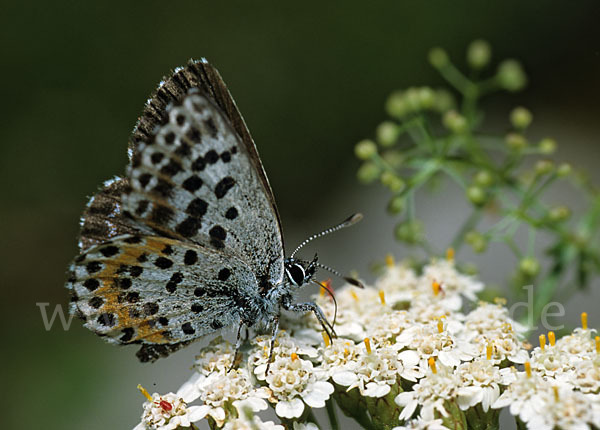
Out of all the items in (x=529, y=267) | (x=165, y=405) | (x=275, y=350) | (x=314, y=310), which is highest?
(x=529, y=267)

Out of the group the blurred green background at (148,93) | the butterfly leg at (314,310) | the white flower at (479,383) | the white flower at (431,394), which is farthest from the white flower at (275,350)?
the blurred green background at (148,93)

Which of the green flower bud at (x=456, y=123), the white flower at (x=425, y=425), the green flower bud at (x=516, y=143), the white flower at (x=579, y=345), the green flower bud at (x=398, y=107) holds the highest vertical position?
the green flower bud at (x=398, y=107)

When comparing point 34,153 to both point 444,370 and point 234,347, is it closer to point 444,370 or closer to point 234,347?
point 234,347

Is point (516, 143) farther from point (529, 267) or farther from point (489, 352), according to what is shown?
point (489, 352)

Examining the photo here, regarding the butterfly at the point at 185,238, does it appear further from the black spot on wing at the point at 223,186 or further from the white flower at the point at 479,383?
the white flower at the point at 479,383

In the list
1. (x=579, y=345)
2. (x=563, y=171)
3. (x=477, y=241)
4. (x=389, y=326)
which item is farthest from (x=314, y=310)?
(x=563, y=171)

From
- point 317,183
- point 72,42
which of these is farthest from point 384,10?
point 72,42

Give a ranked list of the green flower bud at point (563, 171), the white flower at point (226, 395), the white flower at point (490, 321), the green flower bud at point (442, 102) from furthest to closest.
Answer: the green flower bud at point (442, 102) → the green flower bud at point (563, 171) → the white flower at point (490, 321) → the white flower at point (226, 395)

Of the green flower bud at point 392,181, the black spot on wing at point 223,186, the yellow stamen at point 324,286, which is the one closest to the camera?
the black spot on wing at point 223,186
